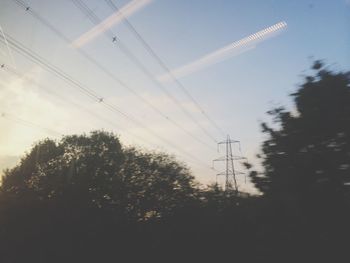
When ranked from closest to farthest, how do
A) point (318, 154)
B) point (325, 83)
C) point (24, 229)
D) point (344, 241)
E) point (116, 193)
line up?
point (344, 241) → point (318, 154) → point (325, 83) → point (24, 229) → point (116, 193)

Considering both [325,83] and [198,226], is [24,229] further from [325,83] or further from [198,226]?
[325,83]

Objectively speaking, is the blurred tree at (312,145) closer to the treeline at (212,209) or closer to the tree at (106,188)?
the treeline at (212,209)

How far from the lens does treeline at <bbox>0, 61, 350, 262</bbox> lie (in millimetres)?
20781

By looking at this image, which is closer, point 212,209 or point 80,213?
point 80,213

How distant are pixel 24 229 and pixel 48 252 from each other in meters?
2.26

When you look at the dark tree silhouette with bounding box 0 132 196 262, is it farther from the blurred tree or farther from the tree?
the blurred tree

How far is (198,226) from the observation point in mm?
28000

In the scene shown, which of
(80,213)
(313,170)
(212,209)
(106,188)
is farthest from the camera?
(212,209)

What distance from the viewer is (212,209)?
29.9m

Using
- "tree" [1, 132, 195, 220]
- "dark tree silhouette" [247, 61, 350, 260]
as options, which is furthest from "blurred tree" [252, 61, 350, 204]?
"tree" [1, 132, 195, 220]

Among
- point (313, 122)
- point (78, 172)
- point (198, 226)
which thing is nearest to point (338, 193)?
point (313, 122)

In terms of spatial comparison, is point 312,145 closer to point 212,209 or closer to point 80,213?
point 212,209

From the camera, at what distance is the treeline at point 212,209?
2078 centimetres

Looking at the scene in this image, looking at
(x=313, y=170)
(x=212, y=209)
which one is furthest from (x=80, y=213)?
(x=313, y=170)
